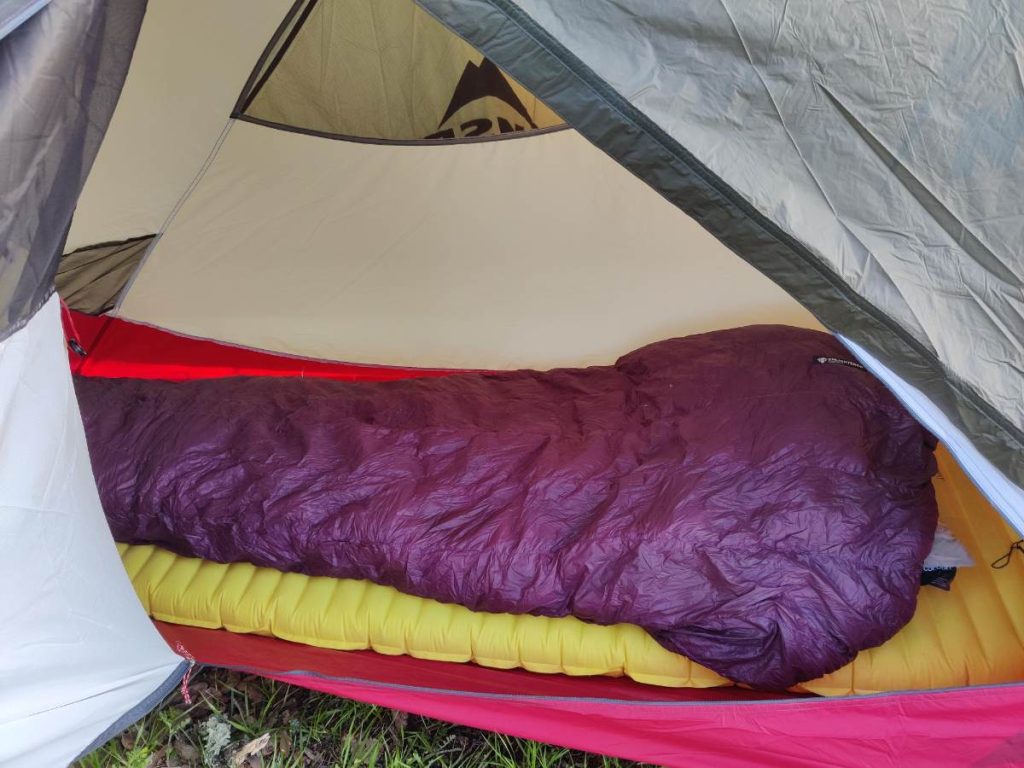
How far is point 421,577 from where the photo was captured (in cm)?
150

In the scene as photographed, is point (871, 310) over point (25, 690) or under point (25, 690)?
over

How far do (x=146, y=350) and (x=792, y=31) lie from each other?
1943mm

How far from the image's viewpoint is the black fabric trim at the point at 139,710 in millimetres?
1359

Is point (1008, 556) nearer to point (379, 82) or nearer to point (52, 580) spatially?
point (52, 580)

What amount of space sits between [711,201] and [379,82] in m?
1.55

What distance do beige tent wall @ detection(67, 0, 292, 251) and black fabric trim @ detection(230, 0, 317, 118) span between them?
1cm

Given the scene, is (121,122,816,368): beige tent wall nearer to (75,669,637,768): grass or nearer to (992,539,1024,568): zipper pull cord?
(75,669,637,768): grass

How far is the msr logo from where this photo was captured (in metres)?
2.37

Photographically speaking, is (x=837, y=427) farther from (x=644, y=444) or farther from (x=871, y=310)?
(x=871, y=310)

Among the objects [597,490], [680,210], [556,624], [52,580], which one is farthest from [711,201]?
[52,580]

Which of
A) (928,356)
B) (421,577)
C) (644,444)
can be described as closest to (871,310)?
(928,356)

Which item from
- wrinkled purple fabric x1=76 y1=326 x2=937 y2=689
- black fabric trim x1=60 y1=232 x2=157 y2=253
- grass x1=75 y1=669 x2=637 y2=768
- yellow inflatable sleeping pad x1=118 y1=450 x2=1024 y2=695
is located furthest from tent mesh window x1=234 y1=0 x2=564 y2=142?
grass x1=75 y1=669 x2=637 y2=768

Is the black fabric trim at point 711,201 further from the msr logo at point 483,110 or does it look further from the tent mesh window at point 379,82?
the msr logo at point 483,110

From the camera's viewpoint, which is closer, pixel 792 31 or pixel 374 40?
pixel 792 31
